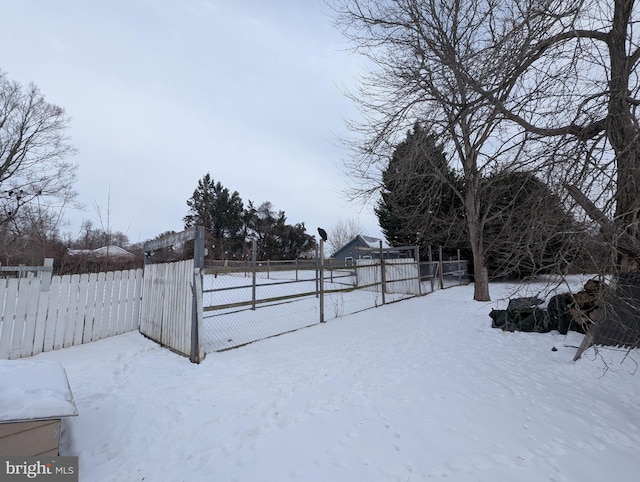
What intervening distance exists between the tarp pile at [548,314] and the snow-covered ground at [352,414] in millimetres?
855

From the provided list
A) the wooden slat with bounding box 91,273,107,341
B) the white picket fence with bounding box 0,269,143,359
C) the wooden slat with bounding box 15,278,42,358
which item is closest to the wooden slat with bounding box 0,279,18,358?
the white picket fence with bounding box 0,269,143,359

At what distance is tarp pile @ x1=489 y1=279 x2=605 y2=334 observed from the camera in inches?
218

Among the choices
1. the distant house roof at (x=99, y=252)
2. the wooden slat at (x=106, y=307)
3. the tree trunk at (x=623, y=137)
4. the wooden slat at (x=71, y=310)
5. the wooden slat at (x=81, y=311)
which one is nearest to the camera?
the tree trunk at (x=623, y=137)

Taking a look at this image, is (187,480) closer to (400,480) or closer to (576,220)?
(400,480)

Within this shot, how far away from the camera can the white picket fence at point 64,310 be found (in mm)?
4289

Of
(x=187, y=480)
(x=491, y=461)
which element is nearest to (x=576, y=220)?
(x=491, y=461)

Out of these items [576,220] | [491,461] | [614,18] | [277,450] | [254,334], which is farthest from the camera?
[254,334]

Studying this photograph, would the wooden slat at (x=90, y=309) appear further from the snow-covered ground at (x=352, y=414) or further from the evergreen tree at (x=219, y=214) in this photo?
the evergreen tree at (x=219, y=214)

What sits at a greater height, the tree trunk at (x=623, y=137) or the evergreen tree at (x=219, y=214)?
the evergreen tree at (x=219, y=214)

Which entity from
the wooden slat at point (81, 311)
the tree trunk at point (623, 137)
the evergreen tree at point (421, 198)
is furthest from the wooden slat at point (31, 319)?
the tree trunk at point (623, 137)

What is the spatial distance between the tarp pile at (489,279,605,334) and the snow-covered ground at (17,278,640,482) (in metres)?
0.85

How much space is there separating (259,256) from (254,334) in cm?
3264

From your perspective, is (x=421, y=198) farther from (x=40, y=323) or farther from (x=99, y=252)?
(x=99, y=252)

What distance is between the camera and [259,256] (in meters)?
38.1
